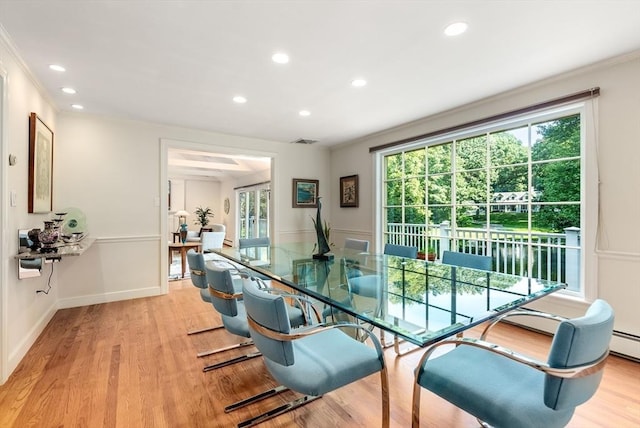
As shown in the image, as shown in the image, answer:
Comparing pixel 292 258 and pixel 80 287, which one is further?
pixel 80 287

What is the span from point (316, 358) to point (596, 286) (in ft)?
8.40

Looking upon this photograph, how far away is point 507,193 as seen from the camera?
3.22 metres

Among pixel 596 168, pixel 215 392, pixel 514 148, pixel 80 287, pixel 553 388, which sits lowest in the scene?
pixel 215 392

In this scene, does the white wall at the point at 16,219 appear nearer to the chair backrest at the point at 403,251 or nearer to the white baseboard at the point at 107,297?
the white baseboard at the point at 107,297

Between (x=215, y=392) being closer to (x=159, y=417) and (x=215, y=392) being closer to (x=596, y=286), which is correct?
(x=159, y=417)

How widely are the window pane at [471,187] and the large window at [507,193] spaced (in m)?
0.01

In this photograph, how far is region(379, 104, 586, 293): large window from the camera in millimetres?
2818

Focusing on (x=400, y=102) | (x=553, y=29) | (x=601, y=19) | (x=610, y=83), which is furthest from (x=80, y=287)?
(x=610, y=83)

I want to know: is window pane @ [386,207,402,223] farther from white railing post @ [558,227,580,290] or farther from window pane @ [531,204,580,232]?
white railing post @ [558,227,580,290]

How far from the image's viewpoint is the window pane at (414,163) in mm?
4166

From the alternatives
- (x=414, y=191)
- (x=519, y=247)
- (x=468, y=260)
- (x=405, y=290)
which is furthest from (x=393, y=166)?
(x=405, y=290)

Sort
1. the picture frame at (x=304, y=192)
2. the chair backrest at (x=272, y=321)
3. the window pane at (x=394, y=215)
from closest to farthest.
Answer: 1. the chair backrest at (x=272, y=321)
2. the window pane at (x=394, y=215)
3. the picture frame at (x=304, y=192)

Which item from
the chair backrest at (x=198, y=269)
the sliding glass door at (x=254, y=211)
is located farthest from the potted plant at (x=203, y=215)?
the chair backrest at (x=198, y=269)

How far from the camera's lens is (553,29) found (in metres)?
1.96
